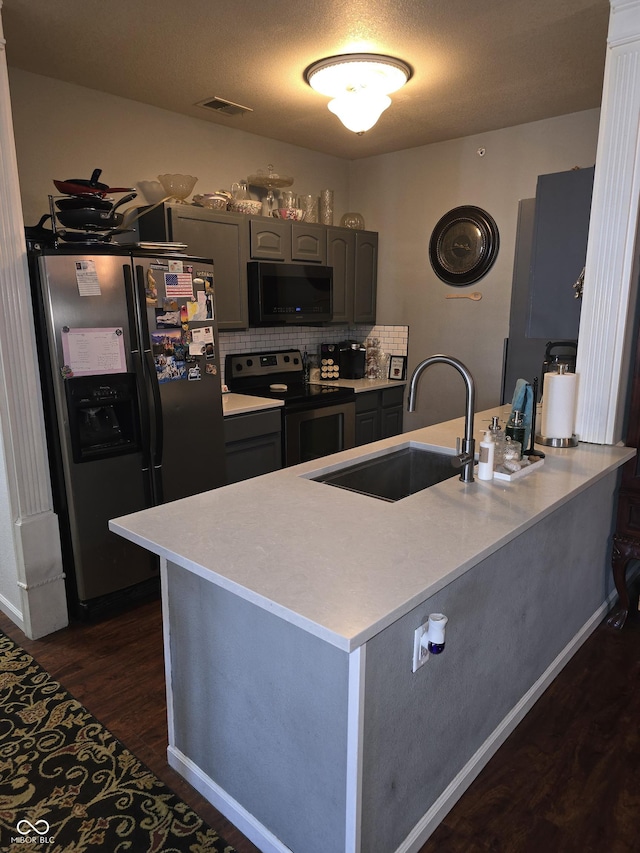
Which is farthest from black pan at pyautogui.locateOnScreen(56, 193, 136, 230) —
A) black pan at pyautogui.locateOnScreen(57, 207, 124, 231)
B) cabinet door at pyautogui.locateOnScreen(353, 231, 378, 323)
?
cabinet door at pyautogui.locateOnScreen(353, 231, 378, 323)

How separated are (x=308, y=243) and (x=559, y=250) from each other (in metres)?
2.02

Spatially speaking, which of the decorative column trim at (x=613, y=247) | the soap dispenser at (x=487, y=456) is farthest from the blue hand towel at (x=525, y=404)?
the decorative column trim at (x=613, y=247)

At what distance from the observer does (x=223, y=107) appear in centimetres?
353

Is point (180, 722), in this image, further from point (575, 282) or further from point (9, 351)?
point (575, 282)

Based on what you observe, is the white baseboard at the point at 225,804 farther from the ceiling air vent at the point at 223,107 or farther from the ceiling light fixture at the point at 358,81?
the ceiling air vent at the point at 223,107

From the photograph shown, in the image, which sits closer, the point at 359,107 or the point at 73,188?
the point at 73,188

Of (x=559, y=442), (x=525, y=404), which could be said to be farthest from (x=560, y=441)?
(x=525, y=404)

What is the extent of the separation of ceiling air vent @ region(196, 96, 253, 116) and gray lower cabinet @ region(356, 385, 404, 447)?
205 cm

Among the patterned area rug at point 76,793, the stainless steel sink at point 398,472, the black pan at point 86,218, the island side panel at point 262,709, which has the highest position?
the black pan at point 86,218

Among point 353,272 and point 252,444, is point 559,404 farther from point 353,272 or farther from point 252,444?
point 353,272

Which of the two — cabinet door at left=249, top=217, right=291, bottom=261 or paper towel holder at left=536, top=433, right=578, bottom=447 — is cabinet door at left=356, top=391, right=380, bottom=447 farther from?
paper towel holder at left=536, top=433, right=578, bottom=447

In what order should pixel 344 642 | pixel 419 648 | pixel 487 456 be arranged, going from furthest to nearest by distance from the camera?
1. pixel 487 456
2. pixel 419 648
3. pixel 344 642

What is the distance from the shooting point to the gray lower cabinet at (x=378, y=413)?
4.44 m

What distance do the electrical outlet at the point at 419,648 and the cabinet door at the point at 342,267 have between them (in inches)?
134
